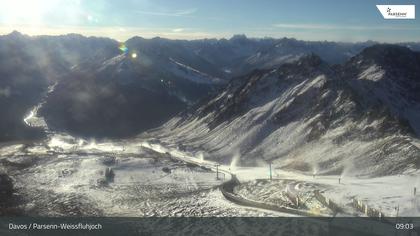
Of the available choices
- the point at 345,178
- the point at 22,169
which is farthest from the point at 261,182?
the point at 22,169

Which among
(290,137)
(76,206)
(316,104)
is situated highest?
(316,104)

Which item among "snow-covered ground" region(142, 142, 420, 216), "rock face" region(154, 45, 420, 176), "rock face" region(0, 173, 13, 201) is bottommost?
"rock face" region(0, 173, 13, 201)

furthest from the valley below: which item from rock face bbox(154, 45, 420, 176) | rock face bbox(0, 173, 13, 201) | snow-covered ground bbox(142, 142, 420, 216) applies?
rock face bbox(154, 45, 420, 176)

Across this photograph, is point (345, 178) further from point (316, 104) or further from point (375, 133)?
point (316, 104)

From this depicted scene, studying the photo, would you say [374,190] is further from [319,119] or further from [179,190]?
[319,119]

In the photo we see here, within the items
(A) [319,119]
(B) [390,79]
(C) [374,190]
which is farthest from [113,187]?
(B) [390,79]

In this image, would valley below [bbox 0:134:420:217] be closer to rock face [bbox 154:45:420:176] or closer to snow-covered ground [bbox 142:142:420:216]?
snow-covered ground [bbox 142:142:420:216]

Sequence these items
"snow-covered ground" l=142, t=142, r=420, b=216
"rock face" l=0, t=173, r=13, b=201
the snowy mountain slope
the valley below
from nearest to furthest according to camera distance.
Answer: "snow-covered ground" l=142, t=142, r=420, b=216 < the valley below < "rock face" l=0, t=173, r=13, b=201 < the snowy mountain slope

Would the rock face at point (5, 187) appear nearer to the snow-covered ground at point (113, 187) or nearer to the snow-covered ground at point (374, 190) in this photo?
the snow-covered ground at point (113, 187)

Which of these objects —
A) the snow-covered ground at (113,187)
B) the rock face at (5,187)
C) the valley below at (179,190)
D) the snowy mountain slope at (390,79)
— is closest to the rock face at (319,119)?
the snowy mountain slope at (390,79)
